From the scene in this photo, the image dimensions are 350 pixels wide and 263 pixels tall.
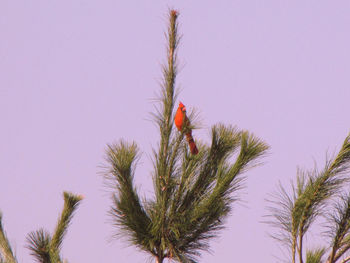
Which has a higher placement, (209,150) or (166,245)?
(209,150)

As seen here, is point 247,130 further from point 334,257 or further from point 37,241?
point 37,241

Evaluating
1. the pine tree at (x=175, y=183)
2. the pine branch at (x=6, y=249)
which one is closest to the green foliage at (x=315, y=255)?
the pine tree at (x=175, y=183)

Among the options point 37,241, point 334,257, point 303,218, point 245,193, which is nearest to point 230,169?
point 245,193

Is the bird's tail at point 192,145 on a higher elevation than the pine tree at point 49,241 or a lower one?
higher

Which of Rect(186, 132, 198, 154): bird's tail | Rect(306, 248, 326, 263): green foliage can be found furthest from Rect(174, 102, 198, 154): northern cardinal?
Rect(306, 248, 326, 263): green foliage

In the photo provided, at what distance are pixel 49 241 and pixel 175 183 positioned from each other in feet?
4.31

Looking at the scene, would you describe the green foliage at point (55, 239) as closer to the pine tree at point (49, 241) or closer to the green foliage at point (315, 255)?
the pine tree at point (49, 241)

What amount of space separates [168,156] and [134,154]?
293 millimetres

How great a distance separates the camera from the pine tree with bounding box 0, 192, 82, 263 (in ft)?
19.2

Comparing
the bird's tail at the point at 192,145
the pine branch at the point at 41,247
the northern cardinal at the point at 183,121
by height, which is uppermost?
the northern cardinal at the point at 183,121

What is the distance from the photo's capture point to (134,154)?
Answer: 5625 millimetres

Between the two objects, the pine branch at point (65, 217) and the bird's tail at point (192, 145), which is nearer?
the bird's tail at point (192, 145)

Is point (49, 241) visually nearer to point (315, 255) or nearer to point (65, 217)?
point (65, 217)

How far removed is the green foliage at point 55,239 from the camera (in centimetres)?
586
